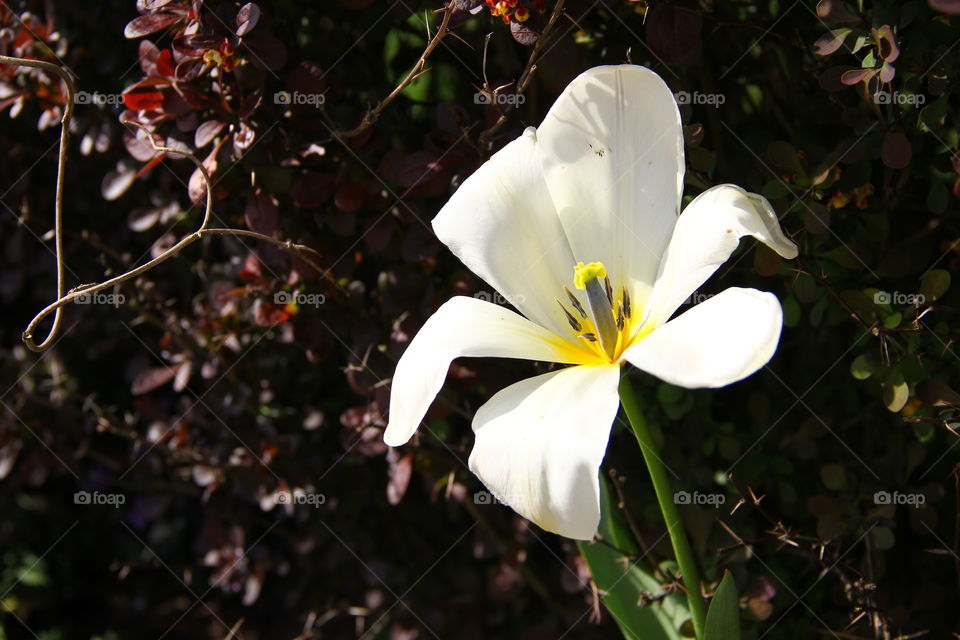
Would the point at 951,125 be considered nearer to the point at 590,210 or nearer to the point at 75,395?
the point at 590,210

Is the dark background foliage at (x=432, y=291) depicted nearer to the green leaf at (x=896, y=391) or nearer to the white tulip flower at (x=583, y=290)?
the green leaf at (x=896, y=391)

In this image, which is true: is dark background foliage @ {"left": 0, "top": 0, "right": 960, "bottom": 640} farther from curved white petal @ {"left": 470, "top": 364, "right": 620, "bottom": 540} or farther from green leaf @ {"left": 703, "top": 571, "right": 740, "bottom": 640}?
curved white petal @ {"left": 470, "top": 364, "right": 620, "bottom": 540}

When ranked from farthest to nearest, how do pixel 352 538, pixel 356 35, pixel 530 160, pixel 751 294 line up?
pixel 352 538 < pixel 356 35 < pixel 530 160 < pixel 751 294

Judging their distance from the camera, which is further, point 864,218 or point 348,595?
point 348,595

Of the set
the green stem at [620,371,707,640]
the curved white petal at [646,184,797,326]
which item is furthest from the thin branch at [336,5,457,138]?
the green stem at [620,371,707,640]

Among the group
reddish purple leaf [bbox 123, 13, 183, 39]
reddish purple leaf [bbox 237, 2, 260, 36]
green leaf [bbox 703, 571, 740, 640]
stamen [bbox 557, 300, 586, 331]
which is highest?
reddish purple leaf [bbox 237, 2, 260, 36]

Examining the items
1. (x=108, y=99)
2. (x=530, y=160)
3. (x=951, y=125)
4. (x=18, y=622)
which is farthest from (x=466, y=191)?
(x=18, y=622)

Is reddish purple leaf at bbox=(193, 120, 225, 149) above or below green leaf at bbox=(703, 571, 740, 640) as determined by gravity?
above
